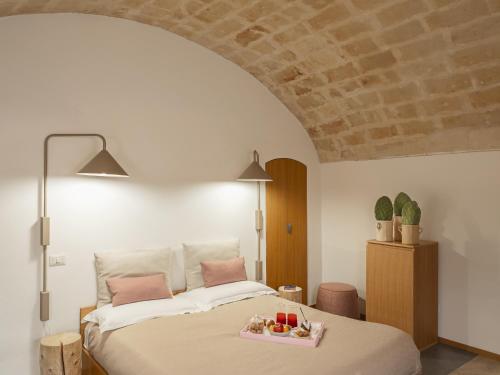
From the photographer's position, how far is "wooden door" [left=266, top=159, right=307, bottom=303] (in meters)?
4.58

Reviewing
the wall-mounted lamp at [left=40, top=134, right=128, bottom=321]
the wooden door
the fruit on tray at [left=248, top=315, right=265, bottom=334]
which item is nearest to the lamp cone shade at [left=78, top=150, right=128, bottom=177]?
the wall-mounted lamp at [left=40, top=134, right=128, bottom=321]

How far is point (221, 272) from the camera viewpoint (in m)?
3.78

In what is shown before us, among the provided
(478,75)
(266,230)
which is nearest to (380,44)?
(478,75)

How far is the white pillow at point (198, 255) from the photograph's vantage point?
3.79 m

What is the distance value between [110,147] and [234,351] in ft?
6.62

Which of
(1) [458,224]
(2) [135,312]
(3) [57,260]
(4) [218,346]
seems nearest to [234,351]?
(4) [218,346]

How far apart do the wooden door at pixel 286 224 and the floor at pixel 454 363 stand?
1597 millimetres

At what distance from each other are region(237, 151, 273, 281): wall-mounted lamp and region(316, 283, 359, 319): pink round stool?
0.76m

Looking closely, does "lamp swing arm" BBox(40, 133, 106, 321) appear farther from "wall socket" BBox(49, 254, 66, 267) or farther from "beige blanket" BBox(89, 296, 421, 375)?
"beige blanket" BBox(89, 296, 421, 375)

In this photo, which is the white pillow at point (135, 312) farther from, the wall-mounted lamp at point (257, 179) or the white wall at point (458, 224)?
the white wall at point (458, 224)

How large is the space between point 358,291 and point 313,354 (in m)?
2.46

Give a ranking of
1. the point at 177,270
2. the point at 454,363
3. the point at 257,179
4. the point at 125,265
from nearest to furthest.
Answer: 1. the point at 125,265
2. the point at 454,363
3. the point at 177,270
4. the point at 257,179

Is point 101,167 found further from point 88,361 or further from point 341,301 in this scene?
point 341,301

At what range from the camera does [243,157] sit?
14.3 feet
